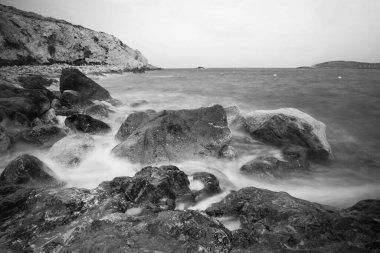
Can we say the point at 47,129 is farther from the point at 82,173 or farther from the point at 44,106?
the point at 82,173

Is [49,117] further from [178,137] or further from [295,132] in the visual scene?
A: [295,132]

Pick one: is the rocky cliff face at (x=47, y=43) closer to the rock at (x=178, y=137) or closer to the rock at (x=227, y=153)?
the rock at (x=178, y=137)

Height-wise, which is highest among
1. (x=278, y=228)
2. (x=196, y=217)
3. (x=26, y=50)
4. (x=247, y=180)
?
(x=26, y=50)

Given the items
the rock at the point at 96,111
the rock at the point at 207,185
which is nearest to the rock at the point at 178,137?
the rock at the point at 207,185

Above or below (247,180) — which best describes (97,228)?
above

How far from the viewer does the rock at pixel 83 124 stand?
8.84 m

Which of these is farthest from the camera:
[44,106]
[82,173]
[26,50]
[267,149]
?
[26,50]

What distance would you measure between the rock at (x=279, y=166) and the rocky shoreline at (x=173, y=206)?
1.2 inches

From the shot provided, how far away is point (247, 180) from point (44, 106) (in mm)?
8774

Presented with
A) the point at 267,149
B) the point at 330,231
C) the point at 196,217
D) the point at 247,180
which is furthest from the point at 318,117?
the point at 196,217

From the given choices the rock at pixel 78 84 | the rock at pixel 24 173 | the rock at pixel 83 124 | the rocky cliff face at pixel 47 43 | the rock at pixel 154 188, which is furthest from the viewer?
the rocky cliff face at pixel 47 43

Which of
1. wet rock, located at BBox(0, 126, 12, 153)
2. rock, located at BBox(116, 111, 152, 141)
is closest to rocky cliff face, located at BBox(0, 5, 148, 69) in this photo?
wet rock, located at BBox(0, 126, 12, 153)

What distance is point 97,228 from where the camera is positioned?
3.19m

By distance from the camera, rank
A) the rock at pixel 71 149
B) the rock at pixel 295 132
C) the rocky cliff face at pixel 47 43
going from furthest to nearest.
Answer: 1. the rocky cliff face at pixel 47 43
2. the rock at pixel 295 132
3. the rock at pixel 71 149
